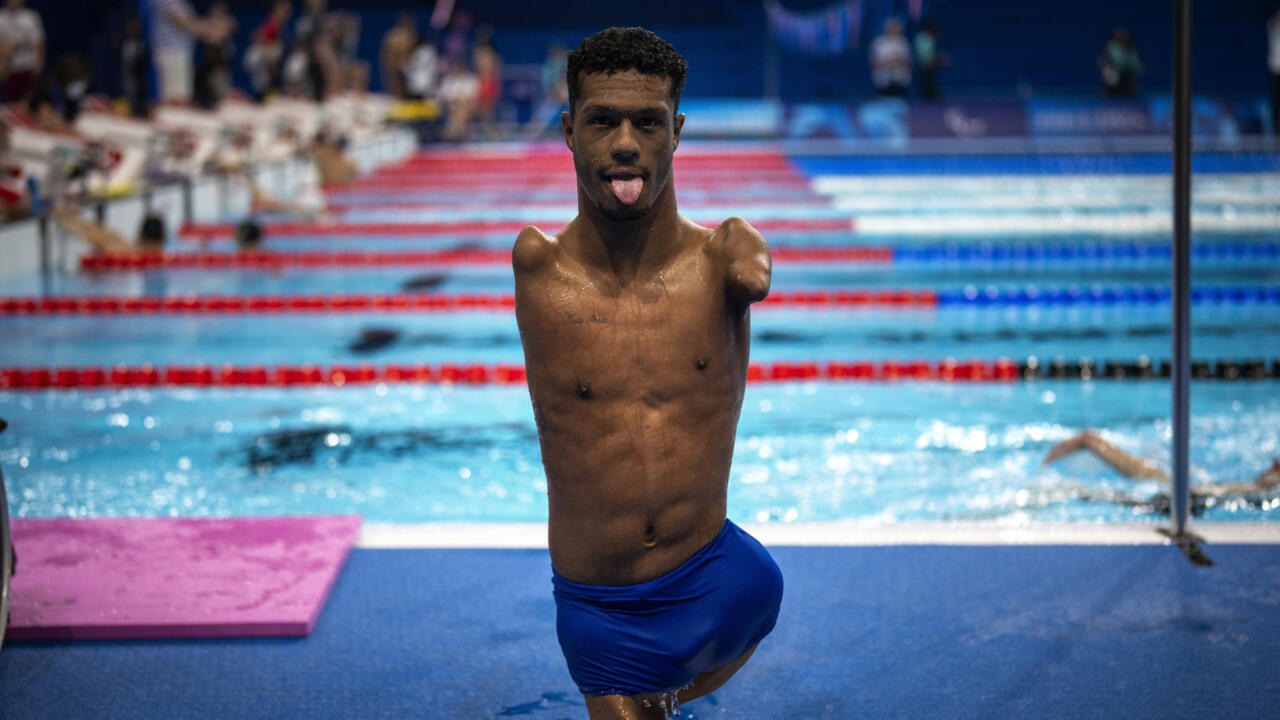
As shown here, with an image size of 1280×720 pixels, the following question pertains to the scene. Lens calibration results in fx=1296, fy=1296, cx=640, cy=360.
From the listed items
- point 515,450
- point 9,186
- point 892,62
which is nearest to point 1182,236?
point 515,450

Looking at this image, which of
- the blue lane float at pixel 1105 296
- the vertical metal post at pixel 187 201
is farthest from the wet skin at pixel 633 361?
the vertical metal post at pixel 187 201

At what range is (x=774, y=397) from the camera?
645 cm

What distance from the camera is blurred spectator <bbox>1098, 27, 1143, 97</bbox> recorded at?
19.5m

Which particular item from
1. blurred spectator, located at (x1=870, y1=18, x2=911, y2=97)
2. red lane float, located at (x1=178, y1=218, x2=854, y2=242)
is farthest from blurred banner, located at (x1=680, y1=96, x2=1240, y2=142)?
red lane float, located at (x1=178, y1=218, x2=854, y2=242)

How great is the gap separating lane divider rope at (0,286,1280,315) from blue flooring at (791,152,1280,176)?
27.8 ft

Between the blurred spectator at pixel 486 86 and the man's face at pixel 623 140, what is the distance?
2200 cm

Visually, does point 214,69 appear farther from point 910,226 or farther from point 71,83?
point 910,226

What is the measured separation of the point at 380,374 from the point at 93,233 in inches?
202

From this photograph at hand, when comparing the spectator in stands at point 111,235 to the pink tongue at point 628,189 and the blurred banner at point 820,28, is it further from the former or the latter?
the blurred banner at point 820,28

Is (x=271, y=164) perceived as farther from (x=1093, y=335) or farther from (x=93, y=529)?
(x=93, y=529)

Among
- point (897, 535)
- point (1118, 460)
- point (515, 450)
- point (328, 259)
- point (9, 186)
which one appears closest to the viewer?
point (897, 535)

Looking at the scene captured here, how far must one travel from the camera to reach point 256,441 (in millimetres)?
5734

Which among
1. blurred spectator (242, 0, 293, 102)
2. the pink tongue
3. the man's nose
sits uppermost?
blurred spectator (242, 0, 293, 102)

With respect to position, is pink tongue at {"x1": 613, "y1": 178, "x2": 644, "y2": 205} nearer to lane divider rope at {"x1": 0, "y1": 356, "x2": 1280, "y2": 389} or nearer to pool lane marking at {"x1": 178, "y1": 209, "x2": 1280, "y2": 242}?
lane divider rope at {"x1": 0, "y1": 356, "x2": 1280, "y2": 389}
